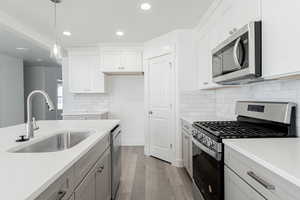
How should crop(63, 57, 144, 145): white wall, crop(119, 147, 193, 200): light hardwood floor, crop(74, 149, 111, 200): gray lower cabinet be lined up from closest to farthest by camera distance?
crop(74, 149, 111, 200): gray lower cabinet < crop(119, 147, 193, 200): light hardwood floor < crop(63, 57, 144, 145): white wall

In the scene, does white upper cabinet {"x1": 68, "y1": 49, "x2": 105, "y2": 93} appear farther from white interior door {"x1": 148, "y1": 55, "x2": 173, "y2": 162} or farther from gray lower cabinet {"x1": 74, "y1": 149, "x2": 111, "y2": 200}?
gray lower cabinet {"x1": 74, "y1": 149, "x2": 111, "y2": 200}

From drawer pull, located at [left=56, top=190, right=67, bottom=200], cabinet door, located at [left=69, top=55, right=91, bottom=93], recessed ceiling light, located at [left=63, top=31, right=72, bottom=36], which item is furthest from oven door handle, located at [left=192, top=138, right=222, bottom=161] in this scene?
cabinet door, located at [left=69, top=55, right=91, bottom=93]

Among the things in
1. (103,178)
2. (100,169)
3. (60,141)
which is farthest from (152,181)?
(60,141)

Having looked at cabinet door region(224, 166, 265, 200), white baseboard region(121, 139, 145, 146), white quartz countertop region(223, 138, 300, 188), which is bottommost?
white baseboard region(121, 139, 145, 146)

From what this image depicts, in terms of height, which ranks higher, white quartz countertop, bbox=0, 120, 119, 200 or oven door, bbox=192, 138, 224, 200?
white quartz countertop, bbox=0, 120, 119, 200

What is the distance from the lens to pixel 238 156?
1233 millimetres

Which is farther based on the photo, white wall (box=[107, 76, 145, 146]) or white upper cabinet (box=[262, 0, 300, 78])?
white wall (box=[107, 76, 145, 146])

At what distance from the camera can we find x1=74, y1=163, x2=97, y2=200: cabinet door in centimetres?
121

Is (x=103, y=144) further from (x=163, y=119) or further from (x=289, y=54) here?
(x=163, y=119)

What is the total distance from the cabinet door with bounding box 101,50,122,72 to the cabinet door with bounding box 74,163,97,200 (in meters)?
3.23

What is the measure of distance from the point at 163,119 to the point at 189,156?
1152mm

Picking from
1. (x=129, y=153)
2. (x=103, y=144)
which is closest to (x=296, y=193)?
(x=103, y=144)

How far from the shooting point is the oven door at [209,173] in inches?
57.4

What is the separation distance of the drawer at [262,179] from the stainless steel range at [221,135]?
0.63 ft
